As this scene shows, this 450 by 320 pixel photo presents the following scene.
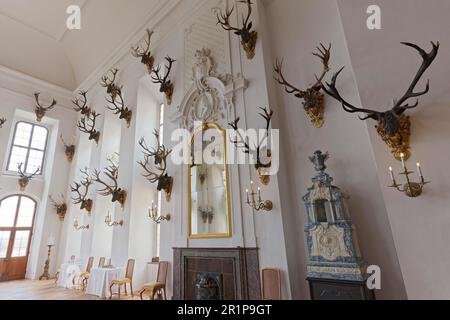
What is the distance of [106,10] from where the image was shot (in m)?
8.64

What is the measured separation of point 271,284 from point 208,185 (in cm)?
237

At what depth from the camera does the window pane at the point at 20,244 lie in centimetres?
942

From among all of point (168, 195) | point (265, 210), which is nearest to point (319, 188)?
point (265, 210)

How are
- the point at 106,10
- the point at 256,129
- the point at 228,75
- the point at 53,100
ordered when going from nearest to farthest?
1. the point at 256,129
2. the point at 228,75
3. the point at 106,10
4. the point at 53,100

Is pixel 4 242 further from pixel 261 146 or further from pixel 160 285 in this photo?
pixel 261 146

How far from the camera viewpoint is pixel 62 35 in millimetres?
10312

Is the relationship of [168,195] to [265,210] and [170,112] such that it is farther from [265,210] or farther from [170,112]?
[265,210]

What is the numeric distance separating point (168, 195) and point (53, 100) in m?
8.23

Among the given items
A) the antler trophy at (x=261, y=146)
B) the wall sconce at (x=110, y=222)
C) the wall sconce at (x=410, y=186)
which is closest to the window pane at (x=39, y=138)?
the wall sconce at (x=110, y=222)

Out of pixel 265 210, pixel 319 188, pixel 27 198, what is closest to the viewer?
pixel 319 188

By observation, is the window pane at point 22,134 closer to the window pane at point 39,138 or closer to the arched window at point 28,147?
the arched window at point 28,147

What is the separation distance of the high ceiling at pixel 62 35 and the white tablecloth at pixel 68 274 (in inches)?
300

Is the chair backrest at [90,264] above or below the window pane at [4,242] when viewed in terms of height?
below

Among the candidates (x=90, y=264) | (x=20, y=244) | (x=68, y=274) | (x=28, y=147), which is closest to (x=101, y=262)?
(x=90, y=264)
